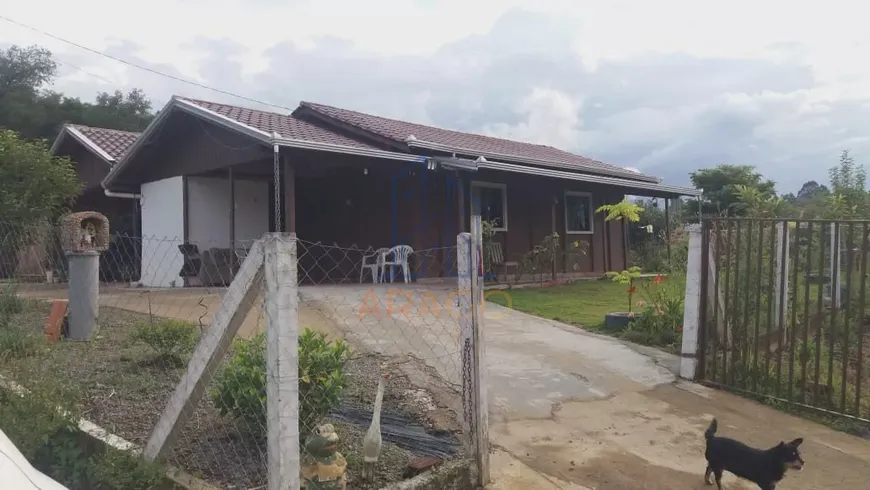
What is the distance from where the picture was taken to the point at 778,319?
5.72m

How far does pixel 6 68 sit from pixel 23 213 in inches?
964

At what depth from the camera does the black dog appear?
3215 mm

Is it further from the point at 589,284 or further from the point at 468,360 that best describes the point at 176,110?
the point at 468,360

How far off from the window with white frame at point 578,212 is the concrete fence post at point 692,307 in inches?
369

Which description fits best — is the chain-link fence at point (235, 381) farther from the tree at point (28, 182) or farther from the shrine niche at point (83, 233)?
the tree at point (28, 182)

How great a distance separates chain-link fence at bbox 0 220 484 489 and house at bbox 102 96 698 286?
4.37 meters

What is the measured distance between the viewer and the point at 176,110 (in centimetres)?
1245

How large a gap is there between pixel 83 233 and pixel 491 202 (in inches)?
347

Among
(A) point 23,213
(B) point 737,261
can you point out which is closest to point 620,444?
(B) point 737,261

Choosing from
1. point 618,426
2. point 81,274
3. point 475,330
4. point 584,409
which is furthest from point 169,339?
point 618,426

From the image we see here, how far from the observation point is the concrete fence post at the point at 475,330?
3.36 meters

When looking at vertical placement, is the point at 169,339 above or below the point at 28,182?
below

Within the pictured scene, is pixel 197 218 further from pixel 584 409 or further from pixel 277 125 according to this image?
pixel 584 409

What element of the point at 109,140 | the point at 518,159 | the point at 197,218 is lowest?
the point at 197,218
